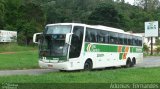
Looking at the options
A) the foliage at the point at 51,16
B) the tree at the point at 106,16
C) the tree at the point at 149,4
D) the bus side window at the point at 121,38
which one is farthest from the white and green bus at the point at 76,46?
the tree at the point at 149,4

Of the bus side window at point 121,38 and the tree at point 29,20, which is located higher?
the tree at point 29,20

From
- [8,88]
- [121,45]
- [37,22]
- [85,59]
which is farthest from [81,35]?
[37,22]

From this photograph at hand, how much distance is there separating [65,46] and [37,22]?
62.7 meters

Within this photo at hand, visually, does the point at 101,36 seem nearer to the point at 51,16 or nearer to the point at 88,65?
the point at 88,65

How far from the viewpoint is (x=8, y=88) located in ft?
38.6

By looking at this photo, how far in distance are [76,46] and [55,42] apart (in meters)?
1.42

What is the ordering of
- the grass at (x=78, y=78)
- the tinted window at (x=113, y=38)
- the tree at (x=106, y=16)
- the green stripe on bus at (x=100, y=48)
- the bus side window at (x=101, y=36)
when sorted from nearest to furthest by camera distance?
the grass at (x=78, y=78)
the green stripe on bus at (x=100, y=48)
the bus side window at (x=101, y=36)
the tinted window at (x=113, y=38)
the tree at (x=106, y=16)

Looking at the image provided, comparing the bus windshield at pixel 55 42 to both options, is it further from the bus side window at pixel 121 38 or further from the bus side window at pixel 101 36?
the bus side window at pixel 121 38

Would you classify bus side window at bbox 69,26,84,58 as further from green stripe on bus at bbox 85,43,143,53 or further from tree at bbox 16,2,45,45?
tree at bbox 16,2,45,45

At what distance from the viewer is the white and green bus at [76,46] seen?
2256 centimetres

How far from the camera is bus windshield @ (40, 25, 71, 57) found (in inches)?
886

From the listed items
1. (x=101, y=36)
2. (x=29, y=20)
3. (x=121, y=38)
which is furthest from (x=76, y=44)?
(x=29, y=20)

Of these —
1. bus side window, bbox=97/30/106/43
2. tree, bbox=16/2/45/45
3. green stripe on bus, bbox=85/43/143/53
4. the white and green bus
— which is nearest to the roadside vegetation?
the white and green bus

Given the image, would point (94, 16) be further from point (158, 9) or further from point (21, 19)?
point (158, 9)
